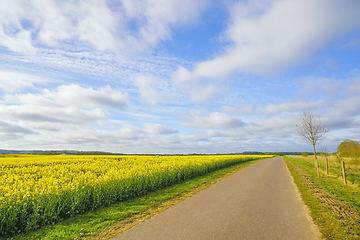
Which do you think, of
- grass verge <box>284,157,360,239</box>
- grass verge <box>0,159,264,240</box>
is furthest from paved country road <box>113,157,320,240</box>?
grass verge <box>0,159,264,240</box>

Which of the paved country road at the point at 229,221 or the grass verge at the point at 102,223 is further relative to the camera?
the grass verge at the point at 102,223

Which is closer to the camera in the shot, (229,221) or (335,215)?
(229,221)

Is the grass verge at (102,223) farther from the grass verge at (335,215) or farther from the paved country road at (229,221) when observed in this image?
the grass verge at (335,215)

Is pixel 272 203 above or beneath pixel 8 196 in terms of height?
beneath

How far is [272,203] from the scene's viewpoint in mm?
8172

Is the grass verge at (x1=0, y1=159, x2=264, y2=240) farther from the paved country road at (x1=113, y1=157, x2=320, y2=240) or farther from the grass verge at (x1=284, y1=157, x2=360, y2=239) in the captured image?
the grass verge at (x1=284, y1=157, x2=360, y2=239)

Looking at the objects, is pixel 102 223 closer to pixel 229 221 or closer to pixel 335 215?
pixel 229 221

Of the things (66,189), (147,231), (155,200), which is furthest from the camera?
(155,200)

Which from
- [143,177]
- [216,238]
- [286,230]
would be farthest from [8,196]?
[286,230]

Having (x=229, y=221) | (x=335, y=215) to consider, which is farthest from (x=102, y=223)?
(x=335, y=215)

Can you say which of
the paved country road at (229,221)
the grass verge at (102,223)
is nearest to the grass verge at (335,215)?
the paved country road at (229,221)

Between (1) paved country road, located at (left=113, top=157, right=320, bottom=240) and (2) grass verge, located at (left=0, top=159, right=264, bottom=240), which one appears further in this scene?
(2) grass verge, located at (left=0, top=159, right=264, bottom=240)

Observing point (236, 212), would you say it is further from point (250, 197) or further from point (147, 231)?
point (147, 231)

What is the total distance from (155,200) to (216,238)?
4701 mm
